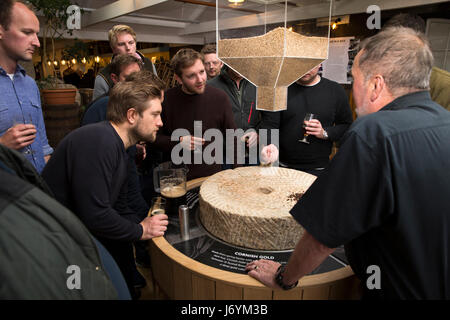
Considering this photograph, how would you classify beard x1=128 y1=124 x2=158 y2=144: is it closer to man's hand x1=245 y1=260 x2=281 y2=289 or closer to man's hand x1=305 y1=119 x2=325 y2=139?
man's hand x1=245 y1=260 x2=281 y2=289

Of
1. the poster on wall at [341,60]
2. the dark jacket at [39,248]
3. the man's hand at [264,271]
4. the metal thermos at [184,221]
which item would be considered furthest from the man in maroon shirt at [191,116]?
the poster on wall at [341,60]

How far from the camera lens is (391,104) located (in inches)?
Answer: 35.2

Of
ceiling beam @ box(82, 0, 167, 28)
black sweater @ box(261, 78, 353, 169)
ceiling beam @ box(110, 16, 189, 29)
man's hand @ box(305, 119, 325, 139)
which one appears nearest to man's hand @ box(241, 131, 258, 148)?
black sweater @ box(261, 78, 353, 169)

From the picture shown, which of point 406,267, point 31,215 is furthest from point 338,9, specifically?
point 31,215

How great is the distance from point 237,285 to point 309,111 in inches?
67.0

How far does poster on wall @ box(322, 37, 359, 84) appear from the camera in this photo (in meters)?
5.52

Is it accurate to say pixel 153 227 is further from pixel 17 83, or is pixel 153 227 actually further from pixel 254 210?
pixel 17 83

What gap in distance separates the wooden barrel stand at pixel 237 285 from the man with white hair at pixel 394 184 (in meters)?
0.30

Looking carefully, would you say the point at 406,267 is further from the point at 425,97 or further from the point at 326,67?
the point at 326,67

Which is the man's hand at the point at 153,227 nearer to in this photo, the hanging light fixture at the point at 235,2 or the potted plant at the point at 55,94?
the hanging light fixture at the point at 235,2

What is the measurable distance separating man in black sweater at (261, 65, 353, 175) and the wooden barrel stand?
1286 mm

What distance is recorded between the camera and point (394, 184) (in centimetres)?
78

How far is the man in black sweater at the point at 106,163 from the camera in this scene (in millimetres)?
1303
